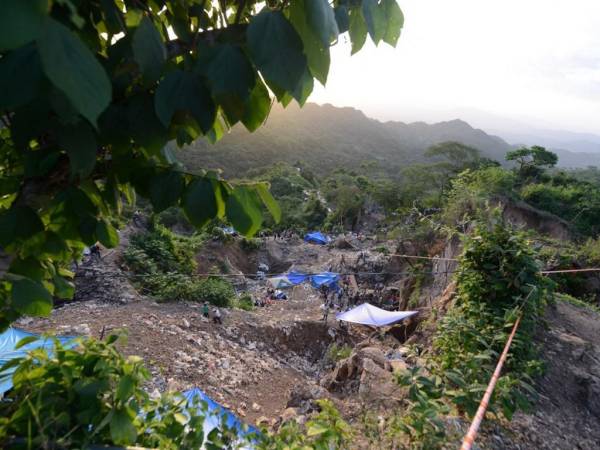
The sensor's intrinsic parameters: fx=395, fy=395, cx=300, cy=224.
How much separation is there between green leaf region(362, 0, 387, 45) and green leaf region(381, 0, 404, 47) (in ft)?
0.05

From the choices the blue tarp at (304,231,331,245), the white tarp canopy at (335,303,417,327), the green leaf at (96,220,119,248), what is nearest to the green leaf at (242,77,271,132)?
the green leaf at (96,220,119,248)

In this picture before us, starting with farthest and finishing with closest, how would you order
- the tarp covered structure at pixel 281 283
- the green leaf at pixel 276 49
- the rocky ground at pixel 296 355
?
the tarp covered structure at pixel 281 283
the rocky ground at pixel 296 355
the green leaf at pixel 276 49

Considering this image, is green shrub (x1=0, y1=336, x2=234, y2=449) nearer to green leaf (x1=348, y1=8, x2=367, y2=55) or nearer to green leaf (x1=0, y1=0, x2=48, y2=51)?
green leaf (x1=0, y1=0, x2=48, y2=51)

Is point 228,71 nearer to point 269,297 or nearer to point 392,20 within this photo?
point 392,20

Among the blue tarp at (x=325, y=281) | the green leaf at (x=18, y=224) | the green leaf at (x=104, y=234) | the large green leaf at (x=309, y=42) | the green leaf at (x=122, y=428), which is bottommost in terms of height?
the blue tarp at (x=325, y=281)

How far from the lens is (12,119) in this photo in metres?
0.58

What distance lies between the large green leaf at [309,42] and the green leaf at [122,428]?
2.45 ft

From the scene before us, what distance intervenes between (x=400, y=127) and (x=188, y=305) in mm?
120189

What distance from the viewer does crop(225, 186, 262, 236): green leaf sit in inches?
28.7

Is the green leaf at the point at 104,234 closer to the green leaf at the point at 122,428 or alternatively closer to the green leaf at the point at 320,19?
the green leaf at the point at 122,428

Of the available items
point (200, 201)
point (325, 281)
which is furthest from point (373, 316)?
point (200, 201)

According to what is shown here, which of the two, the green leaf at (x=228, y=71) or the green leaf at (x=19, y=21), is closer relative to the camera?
the green leaf at (x=19, y=21)

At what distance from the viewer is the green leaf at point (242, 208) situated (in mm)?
730

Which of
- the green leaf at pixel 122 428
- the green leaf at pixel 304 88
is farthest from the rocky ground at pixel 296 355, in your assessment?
the green leaf at pixel 304 88
